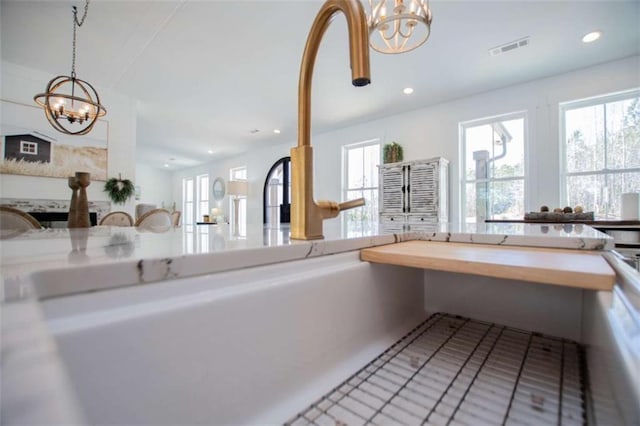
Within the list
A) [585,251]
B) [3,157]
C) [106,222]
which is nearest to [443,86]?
[585,251]

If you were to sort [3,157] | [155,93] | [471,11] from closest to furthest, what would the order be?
[471,11] → [3,157] → [155,93]

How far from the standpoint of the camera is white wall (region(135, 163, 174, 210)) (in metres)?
9.80

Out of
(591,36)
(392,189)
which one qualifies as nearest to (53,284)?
(591,36)

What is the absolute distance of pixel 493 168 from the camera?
3.95 metres

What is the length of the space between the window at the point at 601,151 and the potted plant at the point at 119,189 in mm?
5670

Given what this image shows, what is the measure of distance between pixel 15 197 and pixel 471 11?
523cm

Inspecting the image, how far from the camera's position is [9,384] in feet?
0.48

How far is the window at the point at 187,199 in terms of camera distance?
9.71 meters

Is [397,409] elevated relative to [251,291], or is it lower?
lower

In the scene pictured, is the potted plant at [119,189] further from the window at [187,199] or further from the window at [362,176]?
the window at [187,199]

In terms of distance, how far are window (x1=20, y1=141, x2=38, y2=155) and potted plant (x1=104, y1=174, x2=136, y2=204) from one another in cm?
79

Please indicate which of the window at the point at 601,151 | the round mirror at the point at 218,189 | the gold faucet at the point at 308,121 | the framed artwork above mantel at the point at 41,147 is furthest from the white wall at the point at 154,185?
the gold faucet at the point at 308,121

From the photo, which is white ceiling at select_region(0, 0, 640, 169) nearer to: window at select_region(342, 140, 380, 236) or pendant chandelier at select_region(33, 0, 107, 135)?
pendant chandelier at select_region(33, 0, 107, 135)

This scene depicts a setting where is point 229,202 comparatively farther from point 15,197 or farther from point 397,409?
point 397,409
